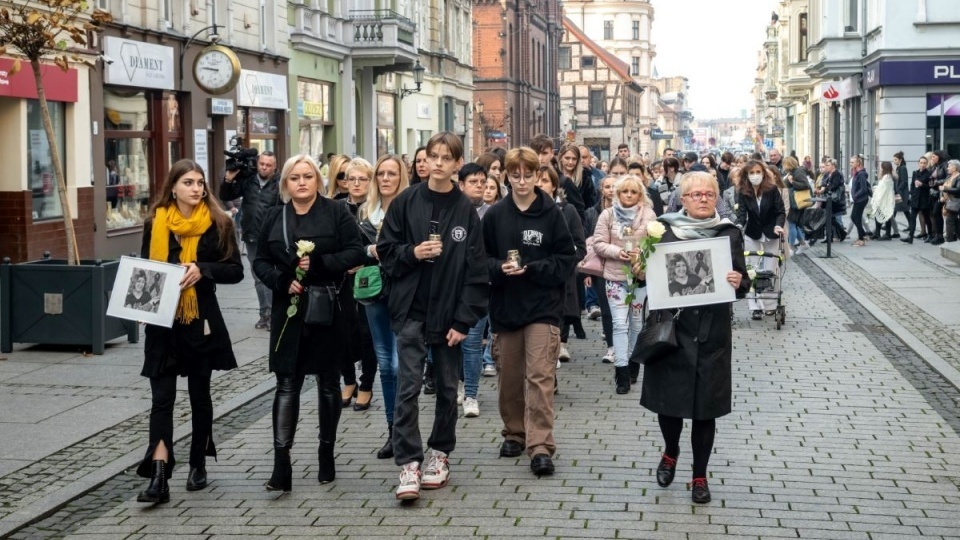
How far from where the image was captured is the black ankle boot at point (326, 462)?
738cm

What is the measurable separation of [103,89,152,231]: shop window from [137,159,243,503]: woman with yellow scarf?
585 inches

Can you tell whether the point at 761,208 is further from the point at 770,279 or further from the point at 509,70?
the point at 509,70

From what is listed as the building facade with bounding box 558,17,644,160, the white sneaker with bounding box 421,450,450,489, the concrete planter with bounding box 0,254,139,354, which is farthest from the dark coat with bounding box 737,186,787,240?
the building facade with bounding box 558,17,644,160

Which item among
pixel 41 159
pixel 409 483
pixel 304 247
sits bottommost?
pixel 409 483

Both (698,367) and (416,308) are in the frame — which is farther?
(416,308)

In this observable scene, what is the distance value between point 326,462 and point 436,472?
1.98ft

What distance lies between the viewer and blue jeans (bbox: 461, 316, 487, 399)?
31.0ft

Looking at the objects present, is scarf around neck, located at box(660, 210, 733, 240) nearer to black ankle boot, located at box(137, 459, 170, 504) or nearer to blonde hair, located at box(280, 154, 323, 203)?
blonde hair, located at box(280, 154, 323, 203)

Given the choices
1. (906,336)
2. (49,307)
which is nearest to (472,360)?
(49,307)

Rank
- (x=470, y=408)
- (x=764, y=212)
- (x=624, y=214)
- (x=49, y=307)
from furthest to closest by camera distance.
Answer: (x=764, y=212)
(x=49, y=307)
(x=624, y=214)
(x=470, y=408)

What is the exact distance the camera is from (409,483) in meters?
6.91

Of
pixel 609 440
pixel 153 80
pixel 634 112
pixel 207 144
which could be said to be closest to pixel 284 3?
pixel 207 144

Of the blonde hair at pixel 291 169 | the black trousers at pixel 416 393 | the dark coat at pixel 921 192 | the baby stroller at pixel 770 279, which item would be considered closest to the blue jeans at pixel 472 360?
the black trousers at pixel 416 393

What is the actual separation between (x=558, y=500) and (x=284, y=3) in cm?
2450
